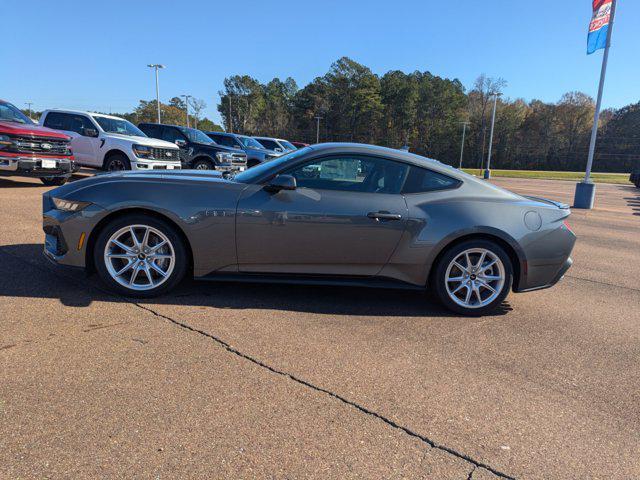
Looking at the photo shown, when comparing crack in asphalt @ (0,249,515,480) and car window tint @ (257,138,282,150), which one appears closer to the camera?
crack in asphalt @ (0,249,515,480)

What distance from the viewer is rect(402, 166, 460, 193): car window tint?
4.18 m

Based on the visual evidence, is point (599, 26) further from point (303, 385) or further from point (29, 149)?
point (29, 149)

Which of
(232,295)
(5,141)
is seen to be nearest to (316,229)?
(232,295)

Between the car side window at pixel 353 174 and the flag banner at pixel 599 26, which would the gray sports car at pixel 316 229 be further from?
the flag banner at pixel 599 26

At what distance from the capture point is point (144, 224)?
3975mm

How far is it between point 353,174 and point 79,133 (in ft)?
37.0

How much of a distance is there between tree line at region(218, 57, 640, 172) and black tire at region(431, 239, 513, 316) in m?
81.4

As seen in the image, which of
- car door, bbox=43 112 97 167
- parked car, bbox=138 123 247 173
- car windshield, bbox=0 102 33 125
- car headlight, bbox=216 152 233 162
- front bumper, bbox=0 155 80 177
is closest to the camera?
front bumper, bbox=0 155 80 177

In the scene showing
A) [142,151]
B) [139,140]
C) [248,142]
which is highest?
[248,142]

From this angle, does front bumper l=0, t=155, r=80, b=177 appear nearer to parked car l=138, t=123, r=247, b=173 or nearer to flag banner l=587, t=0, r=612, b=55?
parked car l=138, t=123, r=247, b=173

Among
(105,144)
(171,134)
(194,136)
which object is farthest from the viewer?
(194,136)

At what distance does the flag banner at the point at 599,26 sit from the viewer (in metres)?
13.7

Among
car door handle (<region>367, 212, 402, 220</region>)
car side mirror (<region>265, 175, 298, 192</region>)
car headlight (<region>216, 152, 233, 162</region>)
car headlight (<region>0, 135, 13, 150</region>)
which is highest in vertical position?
car headlight (<region>0, 135, 13, 150</region>)

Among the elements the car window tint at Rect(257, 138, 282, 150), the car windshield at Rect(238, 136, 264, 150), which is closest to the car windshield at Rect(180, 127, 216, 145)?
the car windshield at Rect(238, 136, 264, 150)
